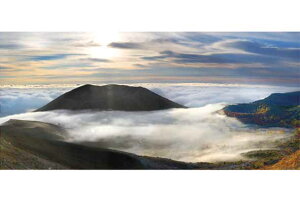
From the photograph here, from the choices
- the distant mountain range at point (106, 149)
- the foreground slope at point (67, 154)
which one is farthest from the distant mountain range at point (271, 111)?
the foreground slope at point (67, 154)

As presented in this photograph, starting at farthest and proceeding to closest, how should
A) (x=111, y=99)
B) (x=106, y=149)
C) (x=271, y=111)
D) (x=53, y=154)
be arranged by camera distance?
(x=271, y=111) → (x=111, y=99) → (x=106, y=149) → (x=53, y=154)

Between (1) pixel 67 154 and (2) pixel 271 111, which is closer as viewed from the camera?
(1) pixel 67 154

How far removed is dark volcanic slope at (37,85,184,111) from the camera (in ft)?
33.1

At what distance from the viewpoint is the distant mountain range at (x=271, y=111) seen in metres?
10.3

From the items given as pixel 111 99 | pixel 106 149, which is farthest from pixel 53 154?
pixel 111 99

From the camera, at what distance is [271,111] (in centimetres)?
1036

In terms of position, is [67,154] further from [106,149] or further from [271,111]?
[271,111]

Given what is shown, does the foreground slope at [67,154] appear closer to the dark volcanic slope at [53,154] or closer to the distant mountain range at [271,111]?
the dark volcanic slope at [53,154]

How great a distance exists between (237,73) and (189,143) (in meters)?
2.23

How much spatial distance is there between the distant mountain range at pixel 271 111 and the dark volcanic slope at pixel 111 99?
156 centimetres

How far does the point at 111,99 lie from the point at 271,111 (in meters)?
4.17

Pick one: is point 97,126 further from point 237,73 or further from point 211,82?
point 237,73

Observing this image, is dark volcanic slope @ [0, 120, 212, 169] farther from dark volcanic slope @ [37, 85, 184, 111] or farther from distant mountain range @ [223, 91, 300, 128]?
distant mountain range @ [223, 91, 300, 128]

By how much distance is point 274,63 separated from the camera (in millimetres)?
10406
